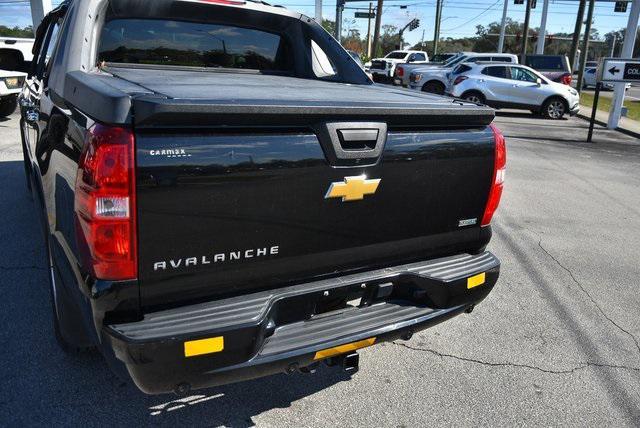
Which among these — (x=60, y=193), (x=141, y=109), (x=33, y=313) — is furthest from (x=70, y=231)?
(x=33, y=313)

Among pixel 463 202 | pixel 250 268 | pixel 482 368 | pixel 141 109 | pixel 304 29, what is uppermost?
pixel 304 29

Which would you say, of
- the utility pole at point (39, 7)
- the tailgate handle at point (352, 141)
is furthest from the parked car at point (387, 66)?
the tailgate handle at point (352, 141)

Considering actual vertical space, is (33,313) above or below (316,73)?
below

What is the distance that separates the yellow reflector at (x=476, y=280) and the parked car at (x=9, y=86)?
10.2 m

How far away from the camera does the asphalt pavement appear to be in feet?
9.19

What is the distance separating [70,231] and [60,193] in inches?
11.4

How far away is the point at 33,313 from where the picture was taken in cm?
366

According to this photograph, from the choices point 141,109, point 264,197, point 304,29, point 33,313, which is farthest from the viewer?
point 304,29

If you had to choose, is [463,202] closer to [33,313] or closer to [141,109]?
[141,109]

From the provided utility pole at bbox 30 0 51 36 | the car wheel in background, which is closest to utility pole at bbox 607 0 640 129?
the car wheel in background

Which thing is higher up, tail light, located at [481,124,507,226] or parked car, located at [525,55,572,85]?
parked car, located at [525,55,572,85]

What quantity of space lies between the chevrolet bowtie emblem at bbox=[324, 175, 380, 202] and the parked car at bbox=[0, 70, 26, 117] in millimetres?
9923

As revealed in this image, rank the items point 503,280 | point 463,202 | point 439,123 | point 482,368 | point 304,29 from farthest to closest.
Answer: point 503,280 < point 304,29 < point 482,368 < point 463,202 < point 439,123

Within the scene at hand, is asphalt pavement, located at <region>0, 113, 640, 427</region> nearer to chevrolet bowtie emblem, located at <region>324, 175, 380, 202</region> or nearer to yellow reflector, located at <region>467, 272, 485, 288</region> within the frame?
yellow reflector, located at <region>467, 272, 485, 288</region>
